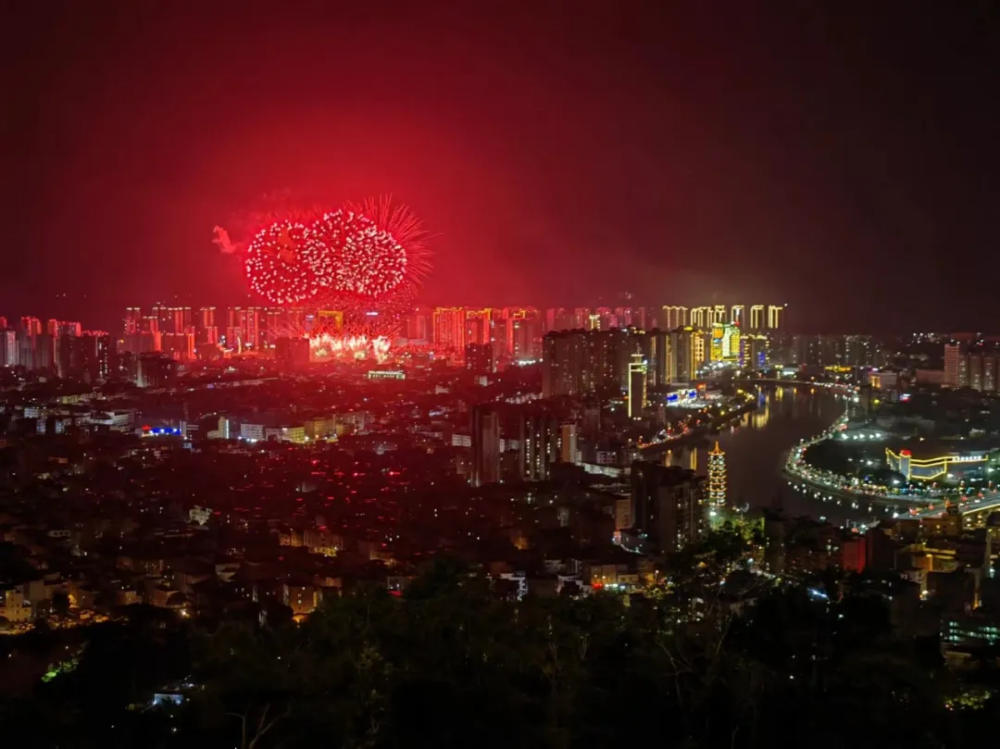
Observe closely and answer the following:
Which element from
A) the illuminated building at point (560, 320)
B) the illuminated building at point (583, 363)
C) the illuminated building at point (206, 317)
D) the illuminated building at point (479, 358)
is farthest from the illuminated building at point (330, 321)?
the illuminated building at point (560, 320)

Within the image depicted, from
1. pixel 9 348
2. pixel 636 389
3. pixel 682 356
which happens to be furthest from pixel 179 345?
pixel 636 389

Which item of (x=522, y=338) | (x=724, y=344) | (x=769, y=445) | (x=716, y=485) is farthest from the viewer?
(x=724, y=344)

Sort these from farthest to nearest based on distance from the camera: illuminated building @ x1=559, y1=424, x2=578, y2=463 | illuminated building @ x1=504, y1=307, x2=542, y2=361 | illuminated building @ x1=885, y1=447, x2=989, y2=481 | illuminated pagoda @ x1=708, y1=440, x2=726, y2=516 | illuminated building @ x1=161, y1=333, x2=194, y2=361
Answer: illuminated building @ x1=504, y1=307, x2=542, y2=361 → illuminated building @ x1=161, y1=333, x2=194, y2=361 → illuminated building @ x1=559, y1=424, x2=578, y2=463 → illuminated building @ x1=885, y1=447, x2=989, y2=481 → illuminated pagoda @ x1=708, y1=440, x2=726, y2=516

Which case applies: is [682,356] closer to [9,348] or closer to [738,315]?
[738,315]

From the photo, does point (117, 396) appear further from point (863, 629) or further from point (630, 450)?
point (863, 629)

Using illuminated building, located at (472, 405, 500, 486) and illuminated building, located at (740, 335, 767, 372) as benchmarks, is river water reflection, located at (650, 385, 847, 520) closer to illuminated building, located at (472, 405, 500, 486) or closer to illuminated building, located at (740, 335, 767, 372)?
illuminated building, located at (472, 405, 500, 486)

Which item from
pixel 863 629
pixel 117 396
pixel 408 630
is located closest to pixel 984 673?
pixel 863 629

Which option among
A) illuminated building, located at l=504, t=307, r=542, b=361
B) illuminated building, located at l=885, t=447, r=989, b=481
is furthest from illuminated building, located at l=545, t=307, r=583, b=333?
illuminated building, located at l=885, t=447, r=989, b=481
